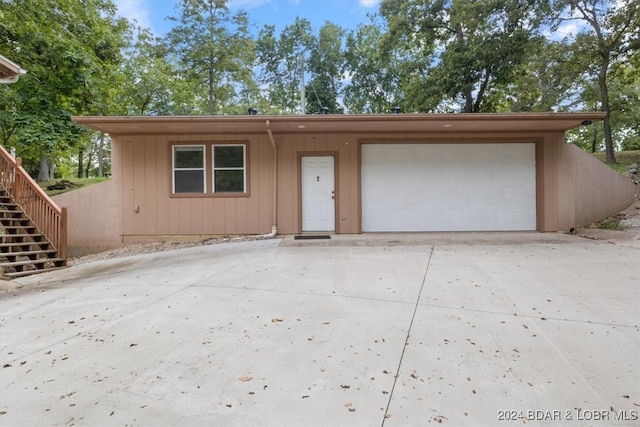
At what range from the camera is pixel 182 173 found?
822cm

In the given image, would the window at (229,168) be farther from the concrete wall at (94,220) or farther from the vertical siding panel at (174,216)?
the concrete wall at (94,220)

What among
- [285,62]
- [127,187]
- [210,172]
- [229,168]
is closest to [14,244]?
[127,187]

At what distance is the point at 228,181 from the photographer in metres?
8.23

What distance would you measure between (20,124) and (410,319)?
1428 centimetres

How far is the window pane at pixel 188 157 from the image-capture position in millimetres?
8211

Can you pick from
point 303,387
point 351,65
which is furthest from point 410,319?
point 351,65

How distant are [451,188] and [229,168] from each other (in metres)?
5.30

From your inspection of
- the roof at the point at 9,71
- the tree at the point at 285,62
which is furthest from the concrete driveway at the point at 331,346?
the tree at the point at 285,62

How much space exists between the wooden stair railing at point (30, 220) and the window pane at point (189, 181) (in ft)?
7.48

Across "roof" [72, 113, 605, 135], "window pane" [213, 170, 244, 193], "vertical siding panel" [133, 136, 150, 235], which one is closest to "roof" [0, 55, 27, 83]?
"roof" [72, 113, 605, 135]

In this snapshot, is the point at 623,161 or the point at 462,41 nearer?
the point at 623,161

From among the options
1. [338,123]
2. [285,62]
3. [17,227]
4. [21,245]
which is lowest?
[21,245]

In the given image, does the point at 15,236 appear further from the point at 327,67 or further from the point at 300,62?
the point at 327,67

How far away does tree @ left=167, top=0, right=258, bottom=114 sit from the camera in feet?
62.9
